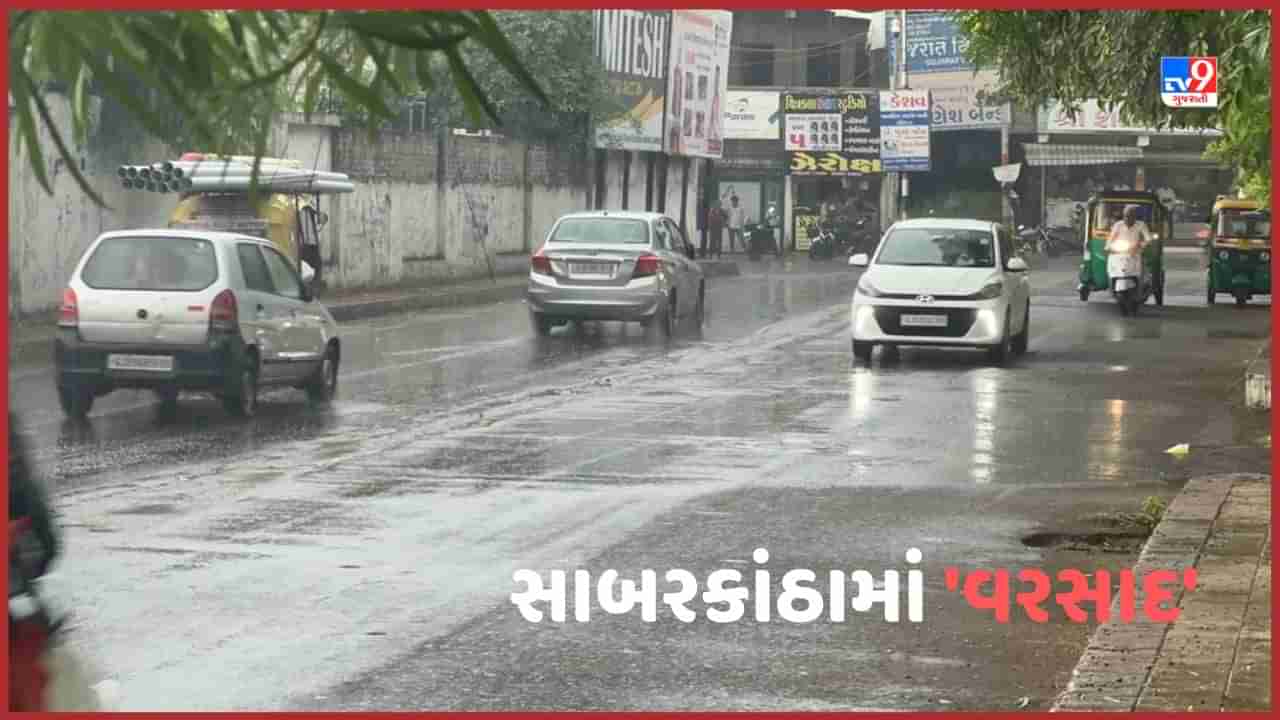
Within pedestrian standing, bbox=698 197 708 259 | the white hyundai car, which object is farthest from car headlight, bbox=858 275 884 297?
pedestrian standing, bbox=698 197 708 259

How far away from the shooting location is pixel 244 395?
56.8 feet

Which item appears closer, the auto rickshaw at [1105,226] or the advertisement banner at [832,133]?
the auto rickshaw at [1105,226]

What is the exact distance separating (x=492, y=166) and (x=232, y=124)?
40.8 m

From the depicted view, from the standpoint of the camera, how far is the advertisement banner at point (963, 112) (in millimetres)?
63469

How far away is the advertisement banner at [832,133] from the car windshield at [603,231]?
114 ft

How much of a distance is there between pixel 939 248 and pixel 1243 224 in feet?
45.8

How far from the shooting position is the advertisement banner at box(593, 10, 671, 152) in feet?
164

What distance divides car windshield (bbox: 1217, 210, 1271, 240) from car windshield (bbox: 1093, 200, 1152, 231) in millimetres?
1198

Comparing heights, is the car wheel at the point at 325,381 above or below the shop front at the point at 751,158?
below

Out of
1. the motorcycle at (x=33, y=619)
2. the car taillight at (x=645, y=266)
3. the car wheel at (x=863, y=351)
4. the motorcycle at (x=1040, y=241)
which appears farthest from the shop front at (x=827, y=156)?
the motorcycle at (x=33, y=619)

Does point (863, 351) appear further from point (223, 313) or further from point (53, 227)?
point (53, 227)

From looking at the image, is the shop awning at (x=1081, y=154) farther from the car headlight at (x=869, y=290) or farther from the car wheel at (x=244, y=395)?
the car wheel at (x=244, y=395)

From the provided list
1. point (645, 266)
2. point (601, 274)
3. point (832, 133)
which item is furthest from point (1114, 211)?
point (832, 133)

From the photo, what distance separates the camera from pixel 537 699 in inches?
297
